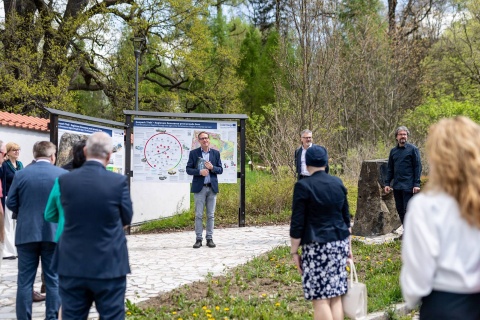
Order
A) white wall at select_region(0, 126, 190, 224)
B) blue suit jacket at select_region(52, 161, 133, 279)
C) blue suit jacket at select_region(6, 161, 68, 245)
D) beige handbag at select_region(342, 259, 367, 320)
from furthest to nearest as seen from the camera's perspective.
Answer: white wall at select_region(0, 126, 190, 224) < blue suit jacket at select_region(6, 161, 68, 245) < beige handbag at select_region(342, 259, 367, 320) < blue suit jacket at select_region(52, 161, 133, 279)

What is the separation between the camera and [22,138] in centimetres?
1226

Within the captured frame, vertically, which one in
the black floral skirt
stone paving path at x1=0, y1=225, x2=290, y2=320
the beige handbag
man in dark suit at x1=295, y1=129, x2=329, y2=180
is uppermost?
man in dark suit at x1=295, y1=129, x2=329, y2=180

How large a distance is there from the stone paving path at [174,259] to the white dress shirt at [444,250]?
13.5 feet

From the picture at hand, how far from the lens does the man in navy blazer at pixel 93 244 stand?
11.9 feet

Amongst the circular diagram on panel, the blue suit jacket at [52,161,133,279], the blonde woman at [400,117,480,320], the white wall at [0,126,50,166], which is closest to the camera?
the blonde woman at [400,117,480,320]

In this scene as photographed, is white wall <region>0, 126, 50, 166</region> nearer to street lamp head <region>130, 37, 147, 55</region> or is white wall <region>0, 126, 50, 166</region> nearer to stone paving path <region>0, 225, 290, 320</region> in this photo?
stone paving path <region>0, 225, 290, 320</region>

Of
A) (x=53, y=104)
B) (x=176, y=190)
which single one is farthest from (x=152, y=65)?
(x=176, y=190)

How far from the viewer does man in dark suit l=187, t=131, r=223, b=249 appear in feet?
31.6

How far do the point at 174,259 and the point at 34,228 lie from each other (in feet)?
13.1

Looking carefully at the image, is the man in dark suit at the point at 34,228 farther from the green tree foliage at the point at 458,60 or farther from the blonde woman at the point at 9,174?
the green tree foliage at the point at 458,60

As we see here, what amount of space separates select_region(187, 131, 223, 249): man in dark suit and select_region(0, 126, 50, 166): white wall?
4.52m

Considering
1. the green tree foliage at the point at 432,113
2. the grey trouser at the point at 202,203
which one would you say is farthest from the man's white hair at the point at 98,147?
the green tree foliage at the point at 432,113

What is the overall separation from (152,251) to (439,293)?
24.9 feet

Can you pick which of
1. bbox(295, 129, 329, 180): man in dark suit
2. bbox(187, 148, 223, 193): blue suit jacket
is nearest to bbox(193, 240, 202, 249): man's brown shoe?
bbox(187, 148, 223, 193): blue suit jacket
